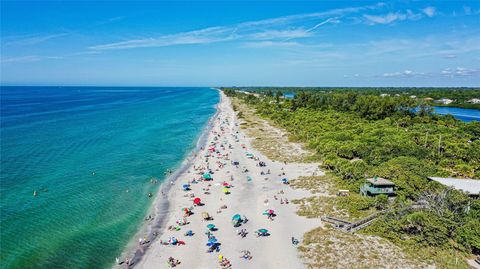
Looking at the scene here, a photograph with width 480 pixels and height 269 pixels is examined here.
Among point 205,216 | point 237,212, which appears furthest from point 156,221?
point 237,212

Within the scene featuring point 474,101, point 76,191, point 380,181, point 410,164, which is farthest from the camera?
point 474,101

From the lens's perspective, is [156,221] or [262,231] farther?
[156,221]

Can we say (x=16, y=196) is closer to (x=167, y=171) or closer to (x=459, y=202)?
(x=167, y=171)

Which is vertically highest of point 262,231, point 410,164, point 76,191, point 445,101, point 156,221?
point 410,164

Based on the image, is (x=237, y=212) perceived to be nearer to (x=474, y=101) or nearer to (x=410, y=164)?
(x=410, y=164)

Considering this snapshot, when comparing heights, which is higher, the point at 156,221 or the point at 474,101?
the point at 474,101

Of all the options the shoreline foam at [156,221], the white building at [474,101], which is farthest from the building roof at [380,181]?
the white building at [474,101]

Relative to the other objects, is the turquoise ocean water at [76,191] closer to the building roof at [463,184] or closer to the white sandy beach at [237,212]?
the white sandy beach at [237,212]
